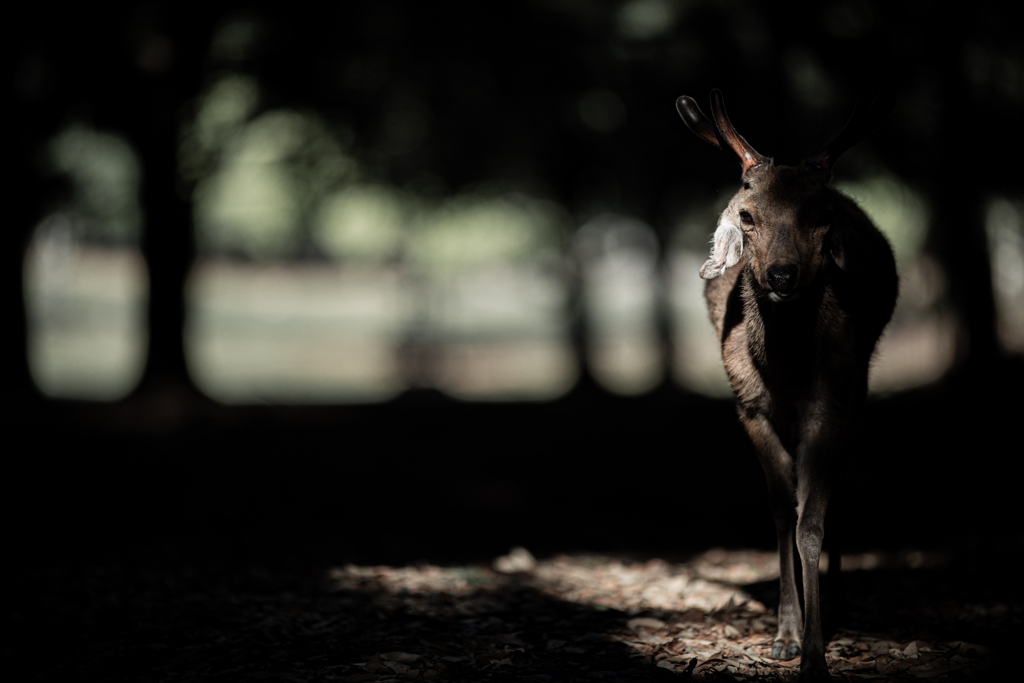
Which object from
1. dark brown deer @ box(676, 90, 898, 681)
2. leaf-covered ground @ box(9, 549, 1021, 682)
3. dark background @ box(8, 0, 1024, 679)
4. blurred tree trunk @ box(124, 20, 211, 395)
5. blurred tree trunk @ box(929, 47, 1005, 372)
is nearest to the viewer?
dark brown deer @ box(676, 90, 898, 681)

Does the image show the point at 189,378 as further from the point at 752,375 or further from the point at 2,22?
the point at 752,375

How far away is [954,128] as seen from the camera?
1037cm

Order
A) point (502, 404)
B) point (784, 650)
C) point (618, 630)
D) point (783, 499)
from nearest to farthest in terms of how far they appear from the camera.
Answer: point (784, 650)
point (783, 499)
point (618, 630)
point (502, 404)

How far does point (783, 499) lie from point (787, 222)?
4.91 feet

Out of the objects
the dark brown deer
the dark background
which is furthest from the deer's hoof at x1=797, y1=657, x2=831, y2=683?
the dark background

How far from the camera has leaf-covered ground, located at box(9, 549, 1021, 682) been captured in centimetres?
428

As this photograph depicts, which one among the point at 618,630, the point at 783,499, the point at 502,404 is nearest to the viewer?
the point at 783,499

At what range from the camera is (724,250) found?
429 cm

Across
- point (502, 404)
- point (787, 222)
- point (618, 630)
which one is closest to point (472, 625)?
point (618, 630)

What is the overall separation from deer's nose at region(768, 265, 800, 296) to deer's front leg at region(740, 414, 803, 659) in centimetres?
94

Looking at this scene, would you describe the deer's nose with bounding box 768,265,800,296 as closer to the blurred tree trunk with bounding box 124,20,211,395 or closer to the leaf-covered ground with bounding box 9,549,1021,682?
the leaf-covered ground with bounding box 9,549,1021,682

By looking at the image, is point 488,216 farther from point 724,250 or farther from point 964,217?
point 724,250

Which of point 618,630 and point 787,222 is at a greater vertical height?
point 787,222

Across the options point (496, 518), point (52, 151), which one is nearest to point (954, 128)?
point (496, 518)
